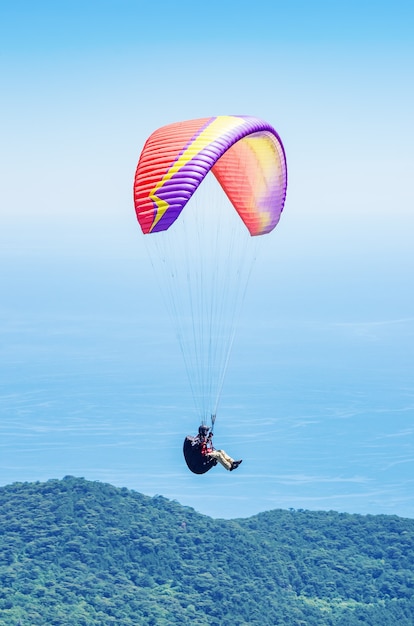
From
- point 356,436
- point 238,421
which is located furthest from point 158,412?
point 356,436

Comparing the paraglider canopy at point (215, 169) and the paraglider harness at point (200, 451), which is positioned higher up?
the paraglider canopy at point (215, 169)

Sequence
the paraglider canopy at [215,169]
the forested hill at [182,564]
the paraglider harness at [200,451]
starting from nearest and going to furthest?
the paraglider canopy at [215,169]
the paraglider harness at [200,451]
the forested hill at [182,564]

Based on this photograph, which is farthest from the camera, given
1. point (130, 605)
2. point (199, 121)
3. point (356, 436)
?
point (356, 436)

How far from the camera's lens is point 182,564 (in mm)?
71000

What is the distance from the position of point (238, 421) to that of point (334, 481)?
25432 mm

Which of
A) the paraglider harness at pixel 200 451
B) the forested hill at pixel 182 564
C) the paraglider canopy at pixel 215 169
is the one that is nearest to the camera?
the paraglider canopy at pixel 215 169

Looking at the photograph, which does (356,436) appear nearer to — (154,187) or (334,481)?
(334,481)

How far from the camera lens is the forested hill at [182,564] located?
2557 inches

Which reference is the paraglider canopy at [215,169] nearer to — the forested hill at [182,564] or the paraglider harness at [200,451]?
the paraglider harness at [200,451]

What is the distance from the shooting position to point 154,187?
23.8 meters

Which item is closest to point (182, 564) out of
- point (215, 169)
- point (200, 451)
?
point (215, 169)

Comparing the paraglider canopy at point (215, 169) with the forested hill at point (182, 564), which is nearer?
the paraglider canopy at point (215, 169)

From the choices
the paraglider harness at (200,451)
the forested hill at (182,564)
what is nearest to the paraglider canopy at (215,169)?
the paraglider harness at (200,451)

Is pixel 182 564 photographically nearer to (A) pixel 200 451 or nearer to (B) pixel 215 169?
(B) pixel 215 169
